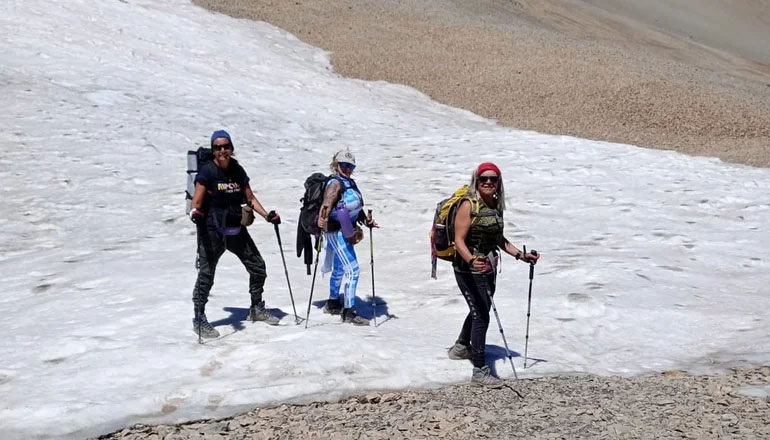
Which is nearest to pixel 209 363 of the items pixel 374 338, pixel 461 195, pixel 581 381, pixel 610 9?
pixel 374 338

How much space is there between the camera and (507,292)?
1116 centimetres

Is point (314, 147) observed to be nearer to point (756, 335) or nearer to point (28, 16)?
point (28, 16)

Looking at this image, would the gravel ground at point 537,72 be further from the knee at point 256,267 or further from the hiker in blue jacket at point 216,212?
the hiker in blue jacket at point 216,212

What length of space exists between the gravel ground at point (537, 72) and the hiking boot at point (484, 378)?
1662cm

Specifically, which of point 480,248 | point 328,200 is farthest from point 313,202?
point 480,248

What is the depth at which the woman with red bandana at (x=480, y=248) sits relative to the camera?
24.5 ft

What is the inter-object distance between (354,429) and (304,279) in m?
5.07

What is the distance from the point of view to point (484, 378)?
7.73m

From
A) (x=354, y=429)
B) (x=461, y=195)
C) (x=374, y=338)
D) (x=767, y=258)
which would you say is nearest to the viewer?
(x=354, y=429)

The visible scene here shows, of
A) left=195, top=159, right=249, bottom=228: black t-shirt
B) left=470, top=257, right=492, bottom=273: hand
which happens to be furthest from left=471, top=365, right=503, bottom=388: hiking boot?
left=195, top=159, right=249, bottom=228: black t-shirt

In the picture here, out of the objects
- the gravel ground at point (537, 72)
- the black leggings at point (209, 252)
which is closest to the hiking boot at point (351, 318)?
the black leggings at point (209, 252)

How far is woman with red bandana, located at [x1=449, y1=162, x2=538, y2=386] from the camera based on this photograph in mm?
7457

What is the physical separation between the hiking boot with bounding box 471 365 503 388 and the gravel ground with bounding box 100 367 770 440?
0.09 meters

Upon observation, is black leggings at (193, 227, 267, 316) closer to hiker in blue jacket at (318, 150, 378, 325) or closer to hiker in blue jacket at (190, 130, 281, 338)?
hiker in blue jacket at (190, 130, 281, 338)
